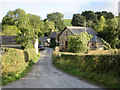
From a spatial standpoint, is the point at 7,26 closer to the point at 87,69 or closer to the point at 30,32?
the point at 30,32

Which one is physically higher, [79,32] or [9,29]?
[9,29]

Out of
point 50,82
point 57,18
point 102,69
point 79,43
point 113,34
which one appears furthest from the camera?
point 57,18

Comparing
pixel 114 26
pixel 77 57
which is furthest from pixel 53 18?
pixel 77 57

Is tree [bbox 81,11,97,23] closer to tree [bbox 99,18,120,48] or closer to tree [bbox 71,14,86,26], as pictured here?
tree [bbox 71,14,86,26]

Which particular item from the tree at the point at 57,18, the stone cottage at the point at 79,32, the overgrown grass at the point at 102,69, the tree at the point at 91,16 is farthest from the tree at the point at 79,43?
the tree at the point at 57,18

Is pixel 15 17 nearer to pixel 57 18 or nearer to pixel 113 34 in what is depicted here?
pixel 113 34

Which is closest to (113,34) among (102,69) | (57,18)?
(102,69)

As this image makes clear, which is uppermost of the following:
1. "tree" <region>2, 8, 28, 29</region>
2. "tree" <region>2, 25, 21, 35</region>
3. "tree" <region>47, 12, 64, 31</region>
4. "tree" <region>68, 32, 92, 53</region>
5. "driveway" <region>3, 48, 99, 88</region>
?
"tree" <region>47, 12, 64, 31</region>

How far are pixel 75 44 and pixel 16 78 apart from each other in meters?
18.6

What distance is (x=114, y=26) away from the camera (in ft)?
116

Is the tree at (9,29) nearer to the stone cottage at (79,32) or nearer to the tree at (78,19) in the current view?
the stone cottage at (79,32)

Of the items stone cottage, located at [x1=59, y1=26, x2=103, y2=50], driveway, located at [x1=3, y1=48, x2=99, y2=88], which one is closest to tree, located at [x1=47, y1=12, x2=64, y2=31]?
stone cottage, located at [x1=59, y1=26, x2=103, y2=50]

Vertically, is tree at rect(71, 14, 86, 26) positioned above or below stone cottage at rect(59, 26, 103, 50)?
above

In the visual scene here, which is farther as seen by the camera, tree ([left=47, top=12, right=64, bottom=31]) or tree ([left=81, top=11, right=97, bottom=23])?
tree ([left=47, top=12, right=64, bottom=31])
